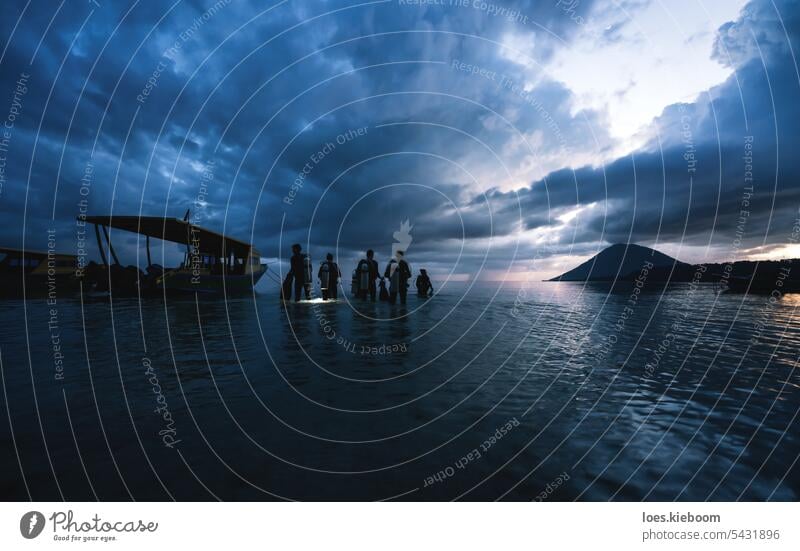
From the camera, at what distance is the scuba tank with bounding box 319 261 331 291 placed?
67.8 ft

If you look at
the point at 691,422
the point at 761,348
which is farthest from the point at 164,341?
the point at 761,348

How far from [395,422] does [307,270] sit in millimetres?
17587

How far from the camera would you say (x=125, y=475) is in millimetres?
2967

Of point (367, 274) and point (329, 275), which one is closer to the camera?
point (329, 275)

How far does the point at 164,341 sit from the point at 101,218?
19.7 m

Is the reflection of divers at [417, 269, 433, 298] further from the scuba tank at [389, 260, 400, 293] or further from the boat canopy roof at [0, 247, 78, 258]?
the boat canopy roof at [0, 247, 78, 258]

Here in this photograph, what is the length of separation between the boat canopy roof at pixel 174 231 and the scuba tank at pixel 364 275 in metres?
9.93

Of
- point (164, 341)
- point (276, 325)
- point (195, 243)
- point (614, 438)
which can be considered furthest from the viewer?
point (195, 243)

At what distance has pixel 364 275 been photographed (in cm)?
2428

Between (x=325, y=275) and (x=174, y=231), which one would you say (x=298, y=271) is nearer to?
(x=325, y=275)

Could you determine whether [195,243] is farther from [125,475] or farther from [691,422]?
[691,422]
